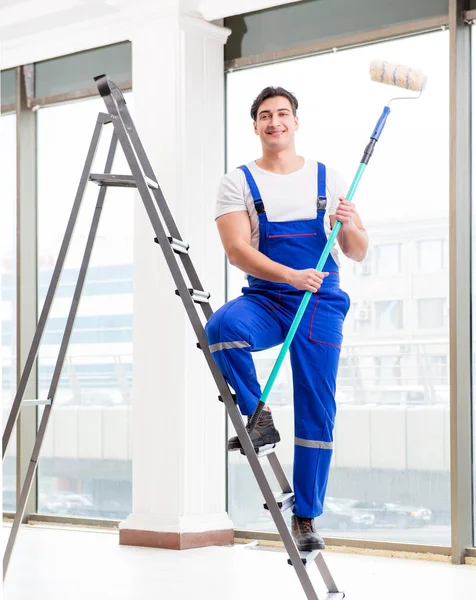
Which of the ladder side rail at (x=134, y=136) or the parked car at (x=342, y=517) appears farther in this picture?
the parked car at (x=342, y=517)

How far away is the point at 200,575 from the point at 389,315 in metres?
1.45

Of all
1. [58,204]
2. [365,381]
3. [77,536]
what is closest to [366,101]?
[365,381]

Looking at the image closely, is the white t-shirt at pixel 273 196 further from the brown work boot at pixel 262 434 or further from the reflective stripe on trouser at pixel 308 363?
the brown work boot at pixel 262 434

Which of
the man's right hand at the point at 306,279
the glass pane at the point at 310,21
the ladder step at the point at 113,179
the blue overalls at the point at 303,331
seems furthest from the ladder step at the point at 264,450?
the glass pane at the point at 310,21

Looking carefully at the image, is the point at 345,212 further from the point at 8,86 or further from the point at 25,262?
the point at 8,86

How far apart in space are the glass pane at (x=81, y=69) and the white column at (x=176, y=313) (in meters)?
0.44

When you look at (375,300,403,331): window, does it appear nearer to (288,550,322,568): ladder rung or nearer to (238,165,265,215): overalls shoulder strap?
(238,165,265,215): overalls shoulder strap

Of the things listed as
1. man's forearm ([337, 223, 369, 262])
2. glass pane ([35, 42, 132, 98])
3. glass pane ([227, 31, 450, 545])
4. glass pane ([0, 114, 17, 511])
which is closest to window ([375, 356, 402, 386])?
glass pane ([227, 31, 450, 545])

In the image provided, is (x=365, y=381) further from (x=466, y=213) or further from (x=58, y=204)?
(x=58, y=204)

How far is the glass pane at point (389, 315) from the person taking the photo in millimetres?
3875

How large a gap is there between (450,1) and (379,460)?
6.75 ft

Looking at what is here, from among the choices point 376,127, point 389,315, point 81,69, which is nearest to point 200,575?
point 389,315

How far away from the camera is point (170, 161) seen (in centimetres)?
423

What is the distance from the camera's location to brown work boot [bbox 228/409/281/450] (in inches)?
100
